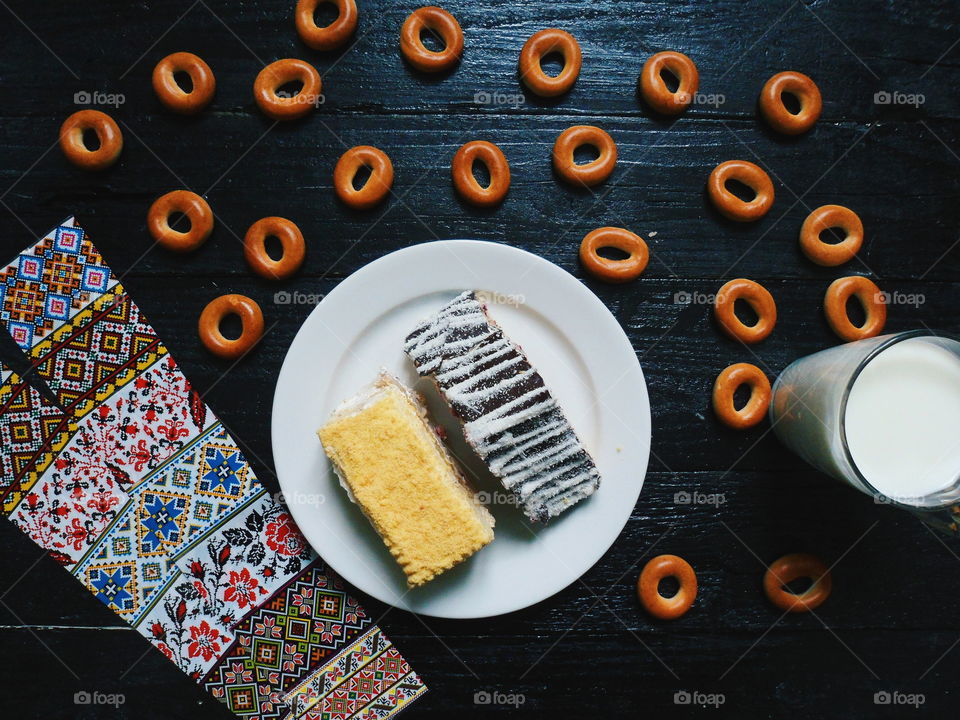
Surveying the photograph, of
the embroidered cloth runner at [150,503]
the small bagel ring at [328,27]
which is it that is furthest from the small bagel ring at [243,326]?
the small bagel ring at [328,27]

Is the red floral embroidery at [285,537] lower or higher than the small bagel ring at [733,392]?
lower

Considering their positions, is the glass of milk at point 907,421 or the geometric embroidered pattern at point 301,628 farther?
the geometric embroidered pattern at point 301,628

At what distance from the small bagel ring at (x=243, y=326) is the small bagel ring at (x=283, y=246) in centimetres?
10

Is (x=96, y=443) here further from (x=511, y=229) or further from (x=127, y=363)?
(x=511, y=229)

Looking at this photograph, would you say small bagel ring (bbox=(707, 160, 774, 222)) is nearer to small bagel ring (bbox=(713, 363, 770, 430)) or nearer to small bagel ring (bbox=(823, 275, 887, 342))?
small bagel ring (bbox=(823, 275, 887, 342))

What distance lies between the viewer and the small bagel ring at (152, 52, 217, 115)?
1966mm

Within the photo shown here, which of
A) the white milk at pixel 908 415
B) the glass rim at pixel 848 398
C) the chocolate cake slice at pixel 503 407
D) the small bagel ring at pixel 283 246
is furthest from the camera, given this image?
the small bagel ring at pixel 283 246

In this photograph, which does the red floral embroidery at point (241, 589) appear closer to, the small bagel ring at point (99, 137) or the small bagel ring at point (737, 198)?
the small bagel ring at point (99, 137)

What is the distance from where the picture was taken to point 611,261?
6.50ft

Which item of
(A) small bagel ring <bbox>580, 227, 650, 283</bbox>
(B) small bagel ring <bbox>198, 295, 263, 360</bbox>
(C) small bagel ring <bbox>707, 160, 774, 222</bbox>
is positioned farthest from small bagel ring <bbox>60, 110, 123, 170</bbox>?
(C) small bagel ring <bbox>707, 160, 774, 222</bbox>

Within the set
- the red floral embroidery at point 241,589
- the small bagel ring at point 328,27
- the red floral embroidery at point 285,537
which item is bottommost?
the red floral embroidery at point 241,589

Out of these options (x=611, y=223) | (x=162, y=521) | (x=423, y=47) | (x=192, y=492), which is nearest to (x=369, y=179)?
(x=423, y=47)

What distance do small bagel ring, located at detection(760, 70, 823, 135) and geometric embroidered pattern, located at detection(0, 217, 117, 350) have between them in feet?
6.34

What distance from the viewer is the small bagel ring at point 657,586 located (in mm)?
1975
